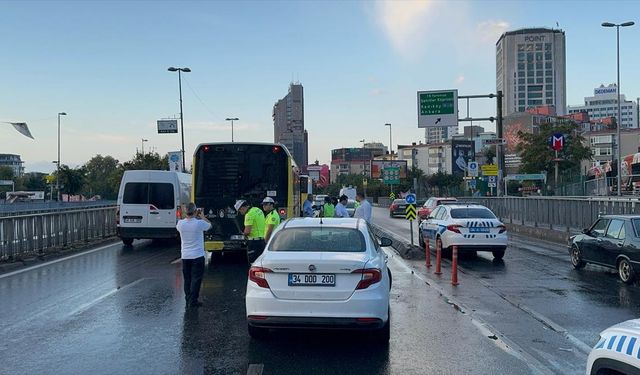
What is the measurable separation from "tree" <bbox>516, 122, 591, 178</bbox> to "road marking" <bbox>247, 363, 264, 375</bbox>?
182 ft

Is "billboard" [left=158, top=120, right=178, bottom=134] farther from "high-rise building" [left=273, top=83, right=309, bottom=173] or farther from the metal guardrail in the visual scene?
"high-rise building" [left=273, top=83, right=309, bottom=173]

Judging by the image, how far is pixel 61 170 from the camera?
79.9 m

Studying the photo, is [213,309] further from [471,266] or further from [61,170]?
[61,170]

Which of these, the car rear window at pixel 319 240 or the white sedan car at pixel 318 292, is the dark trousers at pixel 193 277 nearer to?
the car rear window at pixel 319 240

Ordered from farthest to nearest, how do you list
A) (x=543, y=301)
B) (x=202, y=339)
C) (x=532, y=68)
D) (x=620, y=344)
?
(x=532, y=68) < (x=543, y=301) < (x=202, y=339) < (x=620, y=344)

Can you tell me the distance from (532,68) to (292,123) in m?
124

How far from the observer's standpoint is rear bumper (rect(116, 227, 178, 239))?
63.7 feet

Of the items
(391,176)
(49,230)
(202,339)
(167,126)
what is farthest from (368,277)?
(391,176)

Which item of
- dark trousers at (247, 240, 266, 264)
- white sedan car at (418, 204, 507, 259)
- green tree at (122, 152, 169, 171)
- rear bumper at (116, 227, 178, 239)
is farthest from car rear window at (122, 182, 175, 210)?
green tree at (122, 152, 169, 171)

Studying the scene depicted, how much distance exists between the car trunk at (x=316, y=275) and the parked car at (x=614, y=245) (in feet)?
24.3

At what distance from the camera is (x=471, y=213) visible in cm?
1672

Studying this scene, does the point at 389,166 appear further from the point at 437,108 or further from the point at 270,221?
the point at 270,221

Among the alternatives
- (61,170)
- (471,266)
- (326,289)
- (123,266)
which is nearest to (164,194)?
(123,266)

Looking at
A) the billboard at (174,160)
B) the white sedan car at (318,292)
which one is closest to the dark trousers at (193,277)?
the white sedan car at (318,292)
